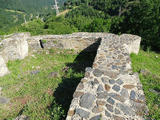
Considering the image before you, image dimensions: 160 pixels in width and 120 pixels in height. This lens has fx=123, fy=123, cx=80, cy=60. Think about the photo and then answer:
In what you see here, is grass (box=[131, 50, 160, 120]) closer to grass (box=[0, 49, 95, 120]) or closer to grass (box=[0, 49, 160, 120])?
grass (box=[0, 49, 160, 120])

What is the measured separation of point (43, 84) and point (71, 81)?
1310 mm

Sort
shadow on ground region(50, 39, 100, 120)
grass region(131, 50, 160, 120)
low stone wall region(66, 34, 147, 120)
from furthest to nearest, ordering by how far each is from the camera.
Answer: shadow on ground region(50, 39, 100, 120), grass region(131, 50, 160, 120), low stone wall region(66, 34, 147, 120)

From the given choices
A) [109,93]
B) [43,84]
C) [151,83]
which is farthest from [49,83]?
[151,83]

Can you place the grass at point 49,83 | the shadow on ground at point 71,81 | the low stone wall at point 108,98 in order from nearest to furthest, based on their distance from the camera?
the low stone wall at point 108,98 < the grass at point 49,83 < the shadow on ground at point 71,81

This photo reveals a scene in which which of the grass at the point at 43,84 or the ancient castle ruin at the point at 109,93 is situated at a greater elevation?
the ancient castle ruin at the point at 109,93

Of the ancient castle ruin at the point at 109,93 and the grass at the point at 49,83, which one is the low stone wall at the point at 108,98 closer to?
the ancient castle ruin at the point at 109,93

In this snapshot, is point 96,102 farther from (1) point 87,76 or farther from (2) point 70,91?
(2) point 70,91

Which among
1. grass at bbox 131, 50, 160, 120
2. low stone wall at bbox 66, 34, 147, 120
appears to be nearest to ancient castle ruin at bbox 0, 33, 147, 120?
low stone wall at bbox 66, 34, 147, 120

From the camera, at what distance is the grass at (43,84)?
403 centimetres

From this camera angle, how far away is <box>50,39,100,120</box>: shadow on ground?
171 inches


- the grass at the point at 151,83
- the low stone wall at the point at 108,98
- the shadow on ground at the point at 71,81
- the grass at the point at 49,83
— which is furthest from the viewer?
the shadow on ground at the point at 71,81

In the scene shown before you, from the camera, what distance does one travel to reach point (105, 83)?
343 cm

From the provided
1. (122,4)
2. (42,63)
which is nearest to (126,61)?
(42,63)

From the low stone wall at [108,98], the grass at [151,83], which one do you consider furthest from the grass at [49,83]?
the low stone wall at [108,98]
